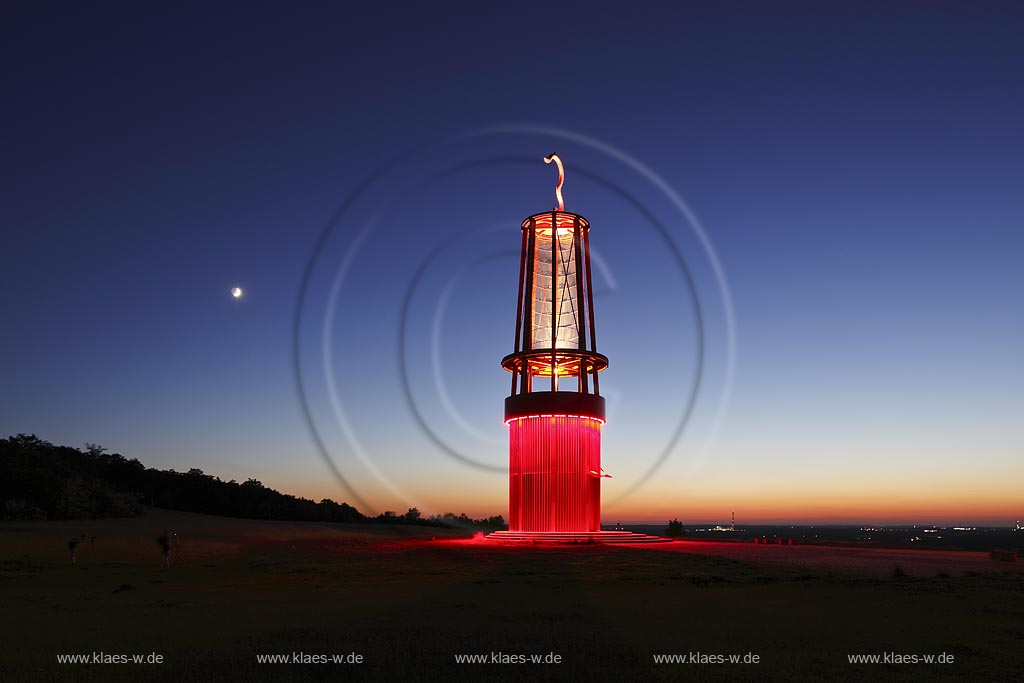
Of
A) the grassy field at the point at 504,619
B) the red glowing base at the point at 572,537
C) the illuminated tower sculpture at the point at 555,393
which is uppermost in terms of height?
the illuminated tower sculpture at the point at 555,393

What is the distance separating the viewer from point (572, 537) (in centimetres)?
4294

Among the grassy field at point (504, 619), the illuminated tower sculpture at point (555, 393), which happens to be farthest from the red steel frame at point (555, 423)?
the grassy field at point (504, 619)

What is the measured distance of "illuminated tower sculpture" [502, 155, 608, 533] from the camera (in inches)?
1811

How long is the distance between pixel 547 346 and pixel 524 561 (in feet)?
78.6

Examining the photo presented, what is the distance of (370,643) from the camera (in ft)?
36.8

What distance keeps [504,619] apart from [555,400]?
1289 inches

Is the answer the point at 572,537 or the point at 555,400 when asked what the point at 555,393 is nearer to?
the point at 555,400

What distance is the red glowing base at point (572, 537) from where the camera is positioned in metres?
41.9

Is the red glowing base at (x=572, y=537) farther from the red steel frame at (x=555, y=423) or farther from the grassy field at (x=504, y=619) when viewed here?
the grassy field at (x=504, y=619)

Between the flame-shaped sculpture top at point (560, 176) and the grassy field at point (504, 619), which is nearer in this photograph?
the grassy field at point (504, 619)

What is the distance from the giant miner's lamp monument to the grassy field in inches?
796

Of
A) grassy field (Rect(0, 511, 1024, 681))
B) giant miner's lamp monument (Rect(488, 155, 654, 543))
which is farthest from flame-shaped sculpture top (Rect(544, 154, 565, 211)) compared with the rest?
grassy field (Rect(0, 511, 1024, 681))

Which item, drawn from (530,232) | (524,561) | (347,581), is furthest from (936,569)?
(530,232)

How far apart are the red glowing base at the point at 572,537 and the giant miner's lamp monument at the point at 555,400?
62mm
